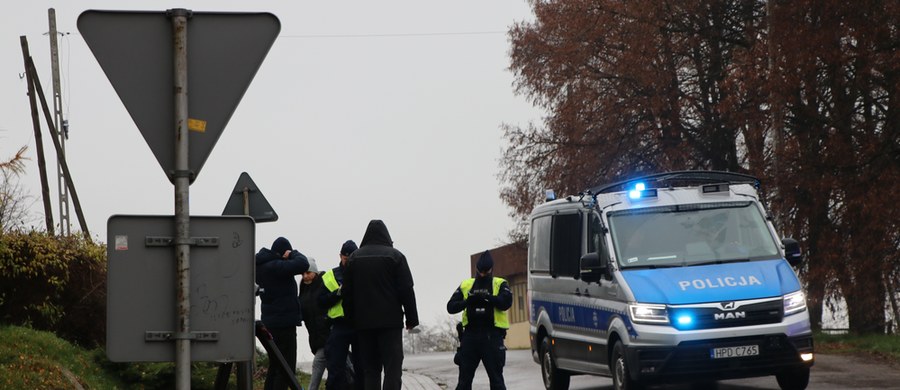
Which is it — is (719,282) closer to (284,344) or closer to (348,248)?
(348,248)

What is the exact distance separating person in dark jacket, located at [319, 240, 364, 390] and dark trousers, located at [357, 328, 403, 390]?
3.99 ft

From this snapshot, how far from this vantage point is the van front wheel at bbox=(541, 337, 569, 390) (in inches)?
656

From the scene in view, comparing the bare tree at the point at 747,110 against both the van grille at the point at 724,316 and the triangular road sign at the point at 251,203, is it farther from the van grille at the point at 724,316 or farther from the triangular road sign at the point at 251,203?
the triangular road sign at the point at 251,203

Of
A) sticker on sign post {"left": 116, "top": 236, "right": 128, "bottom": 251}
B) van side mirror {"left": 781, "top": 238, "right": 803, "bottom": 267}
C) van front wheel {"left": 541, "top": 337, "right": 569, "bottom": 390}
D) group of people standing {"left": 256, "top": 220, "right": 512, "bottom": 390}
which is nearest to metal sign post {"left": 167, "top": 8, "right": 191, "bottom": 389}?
sticker on sign post {"left": 116, "top": 236, "right": 128, "bottom": 251}

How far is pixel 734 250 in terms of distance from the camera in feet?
48.6

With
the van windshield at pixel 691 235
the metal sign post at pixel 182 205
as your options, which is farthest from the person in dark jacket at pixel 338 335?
the metal sign post at pixel 182 205

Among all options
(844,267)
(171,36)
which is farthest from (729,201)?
(844,267)

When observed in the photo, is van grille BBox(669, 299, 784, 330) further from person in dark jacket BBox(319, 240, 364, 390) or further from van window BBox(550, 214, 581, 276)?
person in dark jacket BBox(319, 240, 364, 390)

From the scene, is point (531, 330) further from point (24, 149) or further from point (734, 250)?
point (24, 149)

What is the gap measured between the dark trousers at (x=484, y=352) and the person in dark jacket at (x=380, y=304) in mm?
1783

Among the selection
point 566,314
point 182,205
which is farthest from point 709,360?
point 182,205

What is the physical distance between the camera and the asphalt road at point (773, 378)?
642 inches

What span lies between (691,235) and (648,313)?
1.35 m

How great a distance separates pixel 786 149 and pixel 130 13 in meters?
23.8
